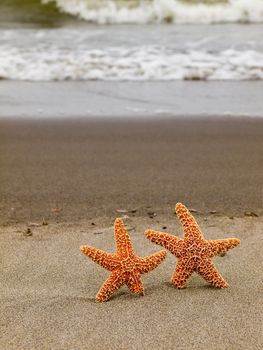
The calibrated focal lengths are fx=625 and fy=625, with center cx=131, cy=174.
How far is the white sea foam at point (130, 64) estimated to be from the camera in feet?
30.3

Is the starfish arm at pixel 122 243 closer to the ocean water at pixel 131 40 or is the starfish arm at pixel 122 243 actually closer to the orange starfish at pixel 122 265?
the orange starfish at pixel 122 265

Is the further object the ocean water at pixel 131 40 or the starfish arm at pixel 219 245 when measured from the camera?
the ocean water at pixel 131 40

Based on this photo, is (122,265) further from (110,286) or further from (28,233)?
(28,233)

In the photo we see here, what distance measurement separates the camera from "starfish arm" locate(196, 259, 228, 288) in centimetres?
305

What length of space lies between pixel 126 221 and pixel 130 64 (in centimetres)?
583

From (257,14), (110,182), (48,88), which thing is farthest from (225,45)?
(110,182)

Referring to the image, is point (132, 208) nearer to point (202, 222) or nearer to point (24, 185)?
point (202, 222)

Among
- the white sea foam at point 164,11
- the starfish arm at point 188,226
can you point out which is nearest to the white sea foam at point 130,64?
the white sea foam at point 164,11

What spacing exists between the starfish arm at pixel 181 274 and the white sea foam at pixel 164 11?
12.5 metres

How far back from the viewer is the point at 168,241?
122 inches

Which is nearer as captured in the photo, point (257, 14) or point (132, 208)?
point (132, 208)

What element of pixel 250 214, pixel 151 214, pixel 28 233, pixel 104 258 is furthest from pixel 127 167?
pixel 104 258

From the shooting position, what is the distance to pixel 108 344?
2.61 m

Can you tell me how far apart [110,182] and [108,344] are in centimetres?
250
